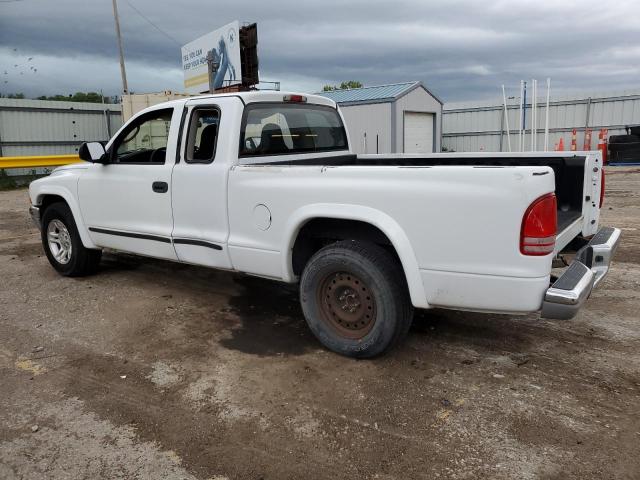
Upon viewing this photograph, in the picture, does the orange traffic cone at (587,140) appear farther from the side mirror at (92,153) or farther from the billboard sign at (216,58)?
the side mirror at (92,153)

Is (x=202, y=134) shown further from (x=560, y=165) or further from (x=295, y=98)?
(x=560, y=165)

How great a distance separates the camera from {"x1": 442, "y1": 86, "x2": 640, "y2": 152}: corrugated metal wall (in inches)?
908

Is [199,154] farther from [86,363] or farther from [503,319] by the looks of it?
[503,319]

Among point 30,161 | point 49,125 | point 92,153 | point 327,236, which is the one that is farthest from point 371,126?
point 327,236

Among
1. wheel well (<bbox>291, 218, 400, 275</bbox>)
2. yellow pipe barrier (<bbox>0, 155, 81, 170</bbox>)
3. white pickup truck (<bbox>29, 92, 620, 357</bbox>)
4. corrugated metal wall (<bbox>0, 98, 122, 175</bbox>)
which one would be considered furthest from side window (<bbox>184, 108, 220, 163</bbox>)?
corrugated metal wall (<bbox>0, 98, 122, 175</bbox>)

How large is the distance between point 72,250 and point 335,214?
3.67m

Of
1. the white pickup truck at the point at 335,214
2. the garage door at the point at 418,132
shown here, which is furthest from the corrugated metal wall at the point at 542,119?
the white pickup truck at the point at 335,214

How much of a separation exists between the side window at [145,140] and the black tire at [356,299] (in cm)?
197

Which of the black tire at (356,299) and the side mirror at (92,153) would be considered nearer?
the black tire at (356,299)

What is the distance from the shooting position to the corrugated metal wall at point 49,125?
64.5 feet

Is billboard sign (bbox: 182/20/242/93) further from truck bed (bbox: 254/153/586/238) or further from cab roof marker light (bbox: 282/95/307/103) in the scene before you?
truck bed (bbox: 254/153/586/238)

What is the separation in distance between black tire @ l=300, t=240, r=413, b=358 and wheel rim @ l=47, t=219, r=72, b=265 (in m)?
3.43

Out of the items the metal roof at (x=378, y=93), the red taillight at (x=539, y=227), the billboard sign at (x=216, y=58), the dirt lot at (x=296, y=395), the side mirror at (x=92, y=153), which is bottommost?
the dirt lot at (x=296, y=395)

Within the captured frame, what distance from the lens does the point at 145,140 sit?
5.28m
